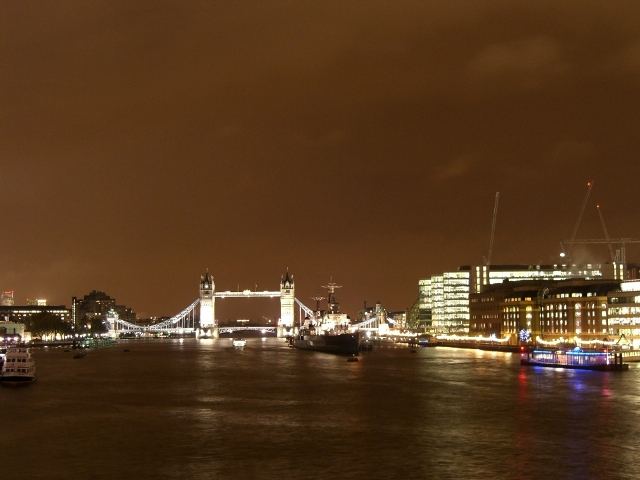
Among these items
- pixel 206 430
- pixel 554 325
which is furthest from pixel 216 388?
pixel 554 325

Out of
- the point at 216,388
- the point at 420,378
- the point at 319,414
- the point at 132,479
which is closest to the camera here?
the point at 132,479

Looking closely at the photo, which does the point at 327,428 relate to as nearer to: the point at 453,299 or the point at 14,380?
the point at 14,380

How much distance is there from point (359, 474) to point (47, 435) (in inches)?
573

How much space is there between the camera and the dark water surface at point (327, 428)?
2866 centimetres

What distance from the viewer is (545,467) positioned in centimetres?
2855

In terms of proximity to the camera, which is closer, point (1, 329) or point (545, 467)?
point (545, 467)

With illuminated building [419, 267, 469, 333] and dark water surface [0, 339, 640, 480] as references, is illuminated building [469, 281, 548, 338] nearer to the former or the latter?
illuminated building [419, 267, 469, 333]

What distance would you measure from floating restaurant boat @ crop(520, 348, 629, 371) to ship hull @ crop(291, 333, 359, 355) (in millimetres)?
37239

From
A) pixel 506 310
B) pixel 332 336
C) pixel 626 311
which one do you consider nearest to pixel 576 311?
pixel 626 311

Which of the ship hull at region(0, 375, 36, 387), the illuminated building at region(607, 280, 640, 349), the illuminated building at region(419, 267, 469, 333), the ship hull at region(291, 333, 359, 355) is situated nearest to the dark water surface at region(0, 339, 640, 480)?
the ship hull at region(0, 375, 36, 387)

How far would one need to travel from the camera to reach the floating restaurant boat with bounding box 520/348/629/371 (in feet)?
232

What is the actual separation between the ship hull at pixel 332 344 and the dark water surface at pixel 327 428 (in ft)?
175

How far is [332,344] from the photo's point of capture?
419 ft

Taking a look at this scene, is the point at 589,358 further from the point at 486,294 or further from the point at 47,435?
the point at 486,294
